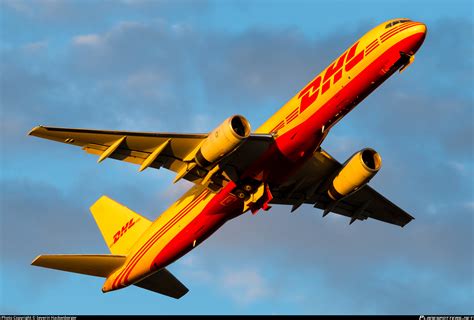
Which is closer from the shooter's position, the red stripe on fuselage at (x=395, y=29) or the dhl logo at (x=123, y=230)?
the red stripe on fuselage at (x=395, y=29)

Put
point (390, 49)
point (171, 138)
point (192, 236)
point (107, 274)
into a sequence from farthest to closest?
point (107, 274) → point (192, 236) → point (171, 138) → point (390, 49)

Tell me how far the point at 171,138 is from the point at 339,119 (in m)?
7.84

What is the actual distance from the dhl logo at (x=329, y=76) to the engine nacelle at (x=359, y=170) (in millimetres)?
5615

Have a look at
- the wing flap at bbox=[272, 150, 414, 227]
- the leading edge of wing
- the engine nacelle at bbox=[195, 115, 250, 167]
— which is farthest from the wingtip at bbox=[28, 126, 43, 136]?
the wing flap at bbox=[272, 150, 414, 227]

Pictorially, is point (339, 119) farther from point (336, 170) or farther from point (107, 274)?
point (107, 274)

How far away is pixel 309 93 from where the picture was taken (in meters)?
42.5

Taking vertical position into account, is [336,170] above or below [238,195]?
above

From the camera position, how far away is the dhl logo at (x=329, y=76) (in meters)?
41.4

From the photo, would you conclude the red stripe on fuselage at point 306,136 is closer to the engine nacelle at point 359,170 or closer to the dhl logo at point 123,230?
the engine nacelle at point 359,170

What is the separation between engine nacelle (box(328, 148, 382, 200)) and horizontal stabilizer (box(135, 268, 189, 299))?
10.9 m

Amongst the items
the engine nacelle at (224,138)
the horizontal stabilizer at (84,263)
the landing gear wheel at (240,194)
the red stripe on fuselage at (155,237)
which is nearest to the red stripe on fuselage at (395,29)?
the engine nacelle at (224,138)

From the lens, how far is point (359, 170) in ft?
152

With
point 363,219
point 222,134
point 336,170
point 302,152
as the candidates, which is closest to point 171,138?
point 222,134

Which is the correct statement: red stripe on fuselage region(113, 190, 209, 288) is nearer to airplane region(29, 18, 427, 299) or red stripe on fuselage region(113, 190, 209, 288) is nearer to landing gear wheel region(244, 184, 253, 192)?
airplane region(29, 18, 427, 299)
